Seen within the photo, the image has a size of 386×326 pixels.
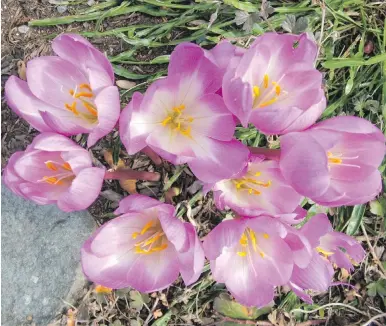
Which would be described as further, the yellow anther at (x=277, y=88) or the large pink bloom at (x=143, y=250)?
the yellow anther at (x=277, y=88)

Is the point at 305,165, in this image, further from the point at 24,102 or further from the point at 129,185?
the point at 129,185

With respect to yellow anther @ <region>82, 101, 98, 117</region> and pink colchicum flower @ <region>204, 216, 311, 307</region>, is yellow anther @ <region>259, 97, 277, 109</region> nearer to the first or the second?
pink colchicum flower @ <region>204, 216, 311, 307</region>

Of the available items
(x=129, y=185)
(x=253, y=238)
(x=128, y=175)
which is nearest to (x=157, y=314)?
(x=129, y=185)

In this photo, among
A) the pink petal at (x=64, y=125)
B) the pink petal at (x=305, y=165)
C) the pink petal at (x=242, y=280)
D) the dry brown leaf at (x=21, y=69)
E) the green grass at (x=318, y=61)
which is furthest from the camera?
the dry brown leaf at (x=21, y=69)

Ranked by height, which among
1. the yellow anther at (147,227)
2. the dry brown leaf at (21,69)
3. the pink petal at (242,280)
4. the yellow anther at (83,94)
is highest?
the yellow anther at (83,94)

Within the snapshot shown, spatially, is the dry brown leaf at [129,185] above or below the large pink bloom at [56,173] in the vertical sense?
below

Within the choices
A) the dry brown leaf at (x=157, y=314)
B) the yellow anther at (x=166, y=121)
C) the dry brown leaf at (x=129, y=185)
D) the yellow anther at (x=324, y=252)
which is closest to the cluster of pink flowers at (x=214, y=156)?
the yellow anther at (x=166, y=121)

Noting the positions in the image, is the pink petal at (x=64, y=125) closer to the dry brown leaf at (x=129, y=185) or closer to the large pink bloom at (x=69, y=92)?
the large pink bloom at (x=69, y=92)

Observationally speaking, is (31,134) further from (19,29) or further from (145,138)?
(145,138)
